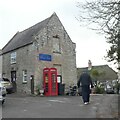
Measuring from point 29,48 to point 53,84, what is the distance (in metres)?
5.20

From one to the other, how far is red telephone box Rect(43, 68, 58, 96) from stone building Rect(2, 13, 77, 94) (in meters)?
1.68

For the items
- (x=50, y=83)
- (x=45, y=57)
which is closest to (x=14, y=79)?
(x=45, y=57)

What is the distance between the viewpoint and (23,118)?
1248cm

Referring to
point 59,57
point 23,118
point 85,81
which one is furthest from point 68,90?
point 23,118

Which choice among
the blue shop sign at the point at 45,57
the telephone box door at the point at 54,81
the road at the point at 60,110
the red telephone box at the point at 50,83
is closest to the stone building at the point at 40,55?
the blue shop sign at the point at 45,57

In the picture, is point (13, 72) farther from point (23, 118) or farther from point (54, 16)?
point (23, 118)

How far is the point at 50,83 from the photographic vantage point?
110 feet

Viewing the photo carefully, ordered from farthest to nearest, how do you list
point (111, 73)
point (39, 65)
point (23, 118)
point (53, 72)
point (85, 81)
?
point (111, 73), point (39, 65), point (53, 72), point (85, 81), point (23, 118)

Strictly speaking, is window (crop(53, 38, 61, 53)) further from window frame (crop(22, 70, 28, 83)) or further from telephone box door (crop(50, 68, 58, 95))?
telephone box door (crop(50, 68, 58, 95))

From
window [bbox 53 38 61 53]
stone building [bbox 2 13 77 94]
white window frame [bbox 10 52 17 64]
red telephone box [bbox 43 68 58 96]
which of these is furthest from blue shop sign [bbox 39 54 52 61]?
white window frame [bbox 10 52 17 64]

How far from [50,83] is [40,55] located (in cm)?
383

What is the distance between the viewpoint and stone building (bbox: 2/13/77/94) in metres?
36.0

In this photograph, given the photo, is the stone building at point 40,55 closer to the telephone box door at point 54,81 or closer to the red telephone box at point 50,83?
the red telephone box at point 50,83

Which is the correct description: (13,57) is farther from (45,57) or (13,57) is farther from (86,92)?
(86,92)
